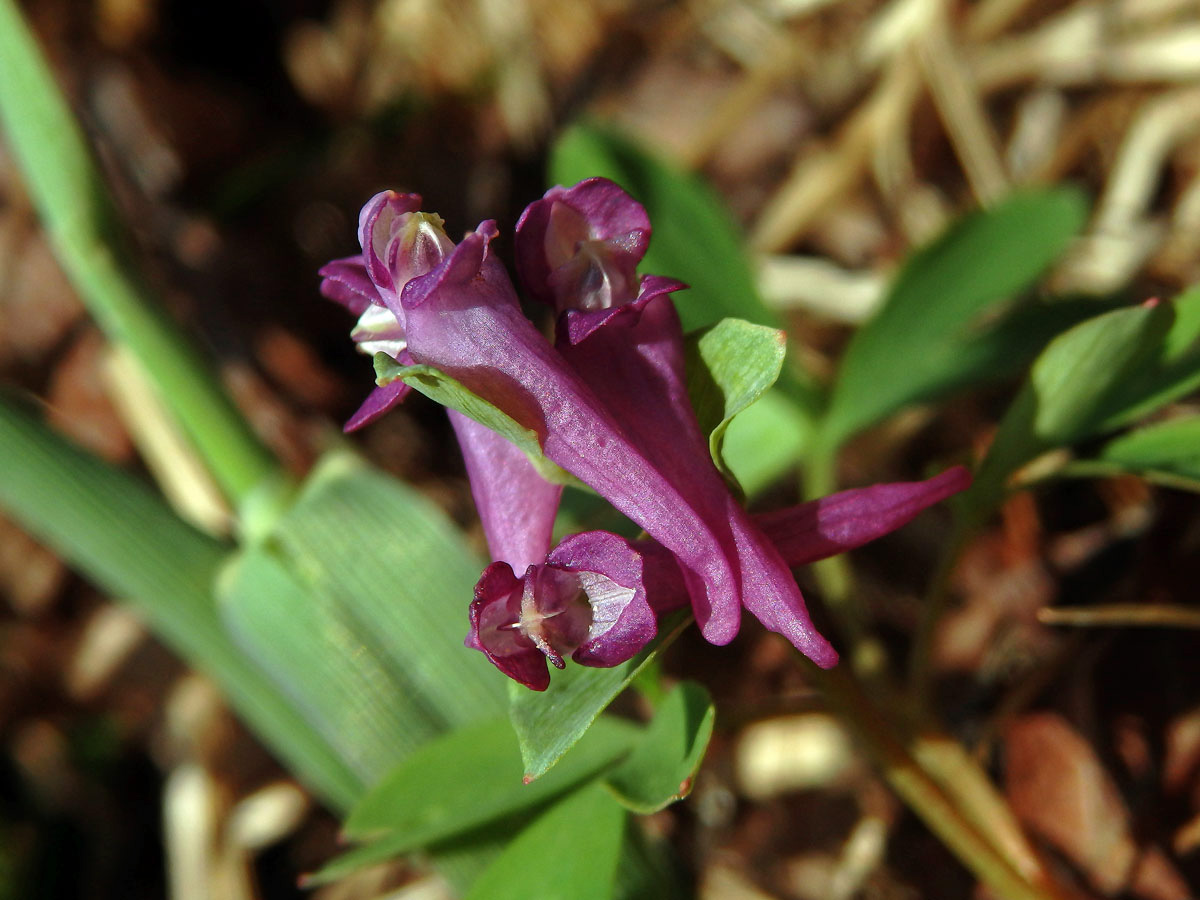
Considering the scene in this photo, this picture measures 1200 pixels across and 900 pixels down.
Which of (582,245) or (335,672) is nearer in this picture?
(582,245)

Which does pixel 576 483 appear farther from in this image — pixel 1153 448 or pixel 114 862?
pixel 114 862

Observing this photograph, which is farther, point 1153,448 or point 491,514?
point 1153,448

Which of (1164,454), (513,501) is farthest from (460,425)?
(1164,454)

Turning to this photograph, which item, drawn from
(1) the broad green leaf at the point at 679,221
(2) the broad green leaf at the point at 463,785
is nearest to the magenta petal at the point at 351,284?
(2) the broad green leaf at the point at 463,785

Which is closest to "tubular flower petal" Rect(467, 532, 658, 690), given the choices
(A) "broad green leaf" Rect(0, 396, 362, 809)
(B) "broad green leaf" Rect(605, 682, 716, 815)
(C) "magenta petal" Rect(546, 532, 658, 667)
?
(C) "magenta petal" Rect(546, 532, 658, 667)

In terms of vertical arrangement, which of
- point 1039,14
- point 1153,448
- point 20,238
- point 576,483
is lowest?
point 1039,14

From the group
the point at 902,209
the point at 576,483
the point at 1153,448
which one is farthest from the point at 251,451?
the point at 902,209

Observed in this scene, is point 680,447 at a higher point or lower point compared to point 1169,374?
higher

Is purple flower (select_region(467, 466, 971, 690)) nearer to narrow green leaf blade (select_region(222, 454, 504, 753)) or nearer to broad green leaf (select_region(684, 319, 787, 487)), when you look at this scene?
broad green leaf (select_region(684, 319, 787, 487))

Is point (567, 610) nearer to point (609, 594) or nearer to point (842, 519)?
point (609, 594)
